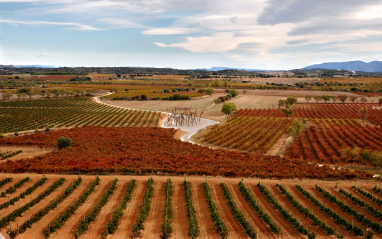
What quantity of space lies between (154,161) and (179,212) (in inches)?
596

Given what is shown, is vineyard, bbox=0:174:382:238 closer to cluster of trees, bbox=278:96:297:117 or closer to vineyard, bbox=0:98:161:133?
vineyard, bbox=0:98:161:133

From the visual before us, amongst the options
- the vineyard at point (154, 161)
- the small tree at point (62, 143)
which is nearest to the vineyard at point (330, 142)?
the vineyard at point (154, 161)

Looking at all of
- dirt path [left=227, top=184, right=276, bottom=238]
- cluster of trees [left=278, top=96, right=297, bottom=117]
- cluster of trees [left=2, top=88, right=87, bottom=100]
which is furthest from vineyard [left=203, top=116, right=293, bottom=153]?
cluster of trees [left=2, top=88, right=87, bottom=100]

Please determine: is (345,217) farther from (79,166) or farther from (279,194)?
(79,166)

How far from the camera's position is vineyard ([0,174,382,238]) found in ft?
71.9

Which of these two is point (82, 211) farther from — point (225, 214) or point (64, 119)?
point (64, 119)

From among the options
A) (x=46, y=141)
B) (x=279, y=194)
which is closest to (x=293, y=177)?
(x=279, y=194)

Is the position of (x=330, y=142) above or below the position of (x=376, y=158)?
below

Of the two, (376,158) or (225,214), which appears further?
(376,158)

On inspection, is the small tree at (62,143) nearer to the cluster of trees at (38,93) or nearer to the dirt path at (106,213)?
the dirt path at (106,213)

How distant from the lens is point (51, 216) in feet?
79.8

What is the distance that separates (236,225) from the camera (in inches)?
906

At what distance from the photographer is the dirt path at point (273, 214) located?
2195cm

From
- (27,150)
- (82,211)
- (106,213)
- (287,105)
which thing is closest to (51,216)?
(82,211)
